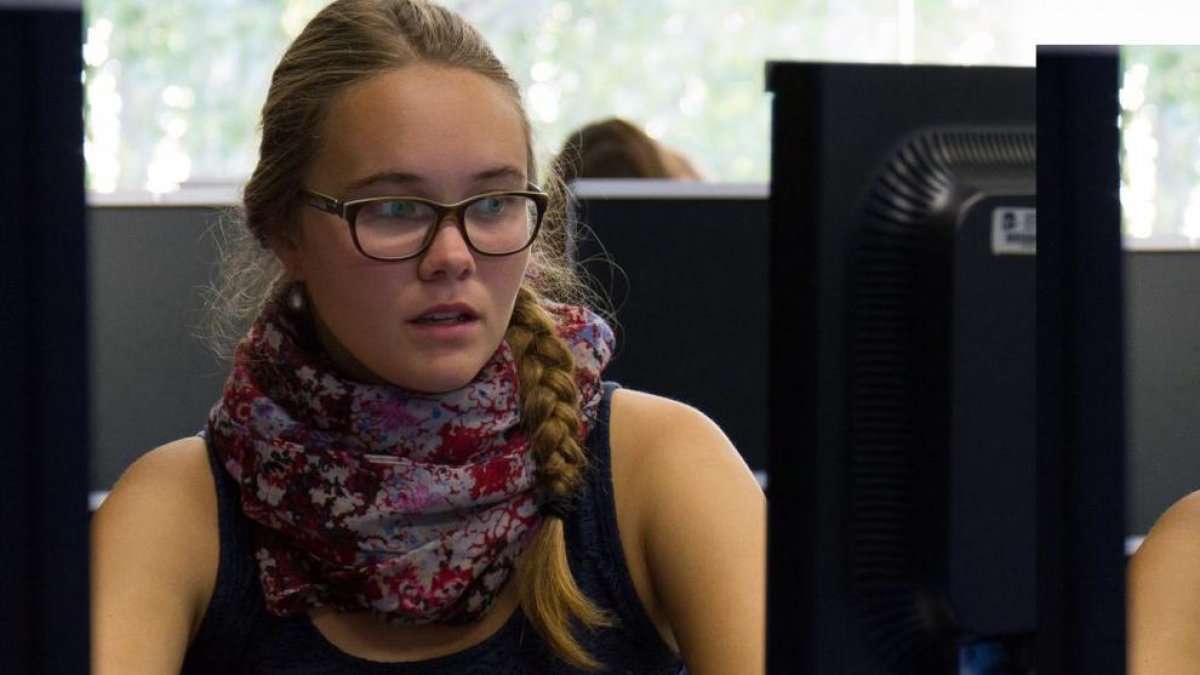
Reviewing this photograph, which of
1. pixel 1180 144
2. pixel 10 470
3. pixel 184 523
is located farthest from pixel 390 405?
pixel 1180 144

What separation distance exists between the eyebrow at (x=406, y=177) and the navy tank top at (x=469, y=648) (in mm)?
223

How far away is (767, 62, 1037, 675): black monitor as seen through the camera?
695 mm

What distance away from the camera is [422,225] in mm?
1109

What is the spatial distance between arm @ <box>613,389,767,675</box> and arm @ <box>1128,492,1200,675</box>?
249 millimetres

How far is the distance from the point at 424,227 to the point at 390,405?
0.14 m

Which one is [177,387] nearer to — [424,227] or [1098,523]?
[424,227]

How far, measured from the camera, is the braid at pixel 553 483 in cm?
118

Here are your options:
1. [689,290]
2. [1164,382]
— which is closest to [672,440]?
[1164,382]

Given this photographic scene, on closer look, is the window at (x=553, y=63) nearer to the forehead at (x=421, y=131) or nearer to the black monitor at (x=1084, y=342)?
the forehead at (x=421, y=131)

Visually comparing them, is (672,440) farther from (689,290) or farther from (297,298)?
(689,290)

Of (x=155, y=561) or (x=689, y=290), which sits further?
(x=689, y=290)

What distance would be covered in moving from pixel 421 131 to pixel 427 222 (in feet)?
0.22

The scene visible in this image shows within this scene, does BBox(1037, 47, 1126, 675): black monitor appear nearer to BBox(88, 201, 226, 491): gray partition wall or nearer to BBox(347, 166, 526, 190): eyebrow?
BBox(347, 166, 526, 190): eyebrow

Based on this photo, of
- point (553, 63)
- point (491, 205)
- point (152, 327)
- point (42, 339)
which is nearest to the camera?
point (42, 339)
